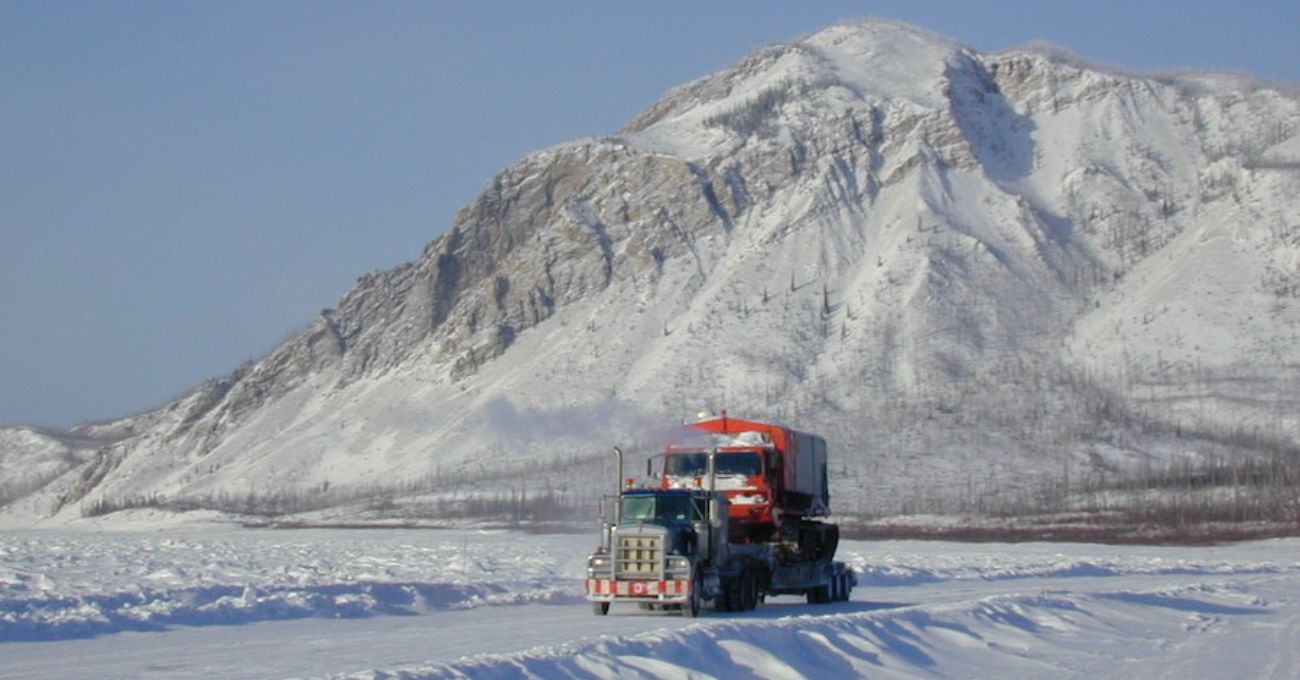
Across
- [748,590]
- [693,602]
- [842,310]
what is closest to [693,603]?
[693,602]

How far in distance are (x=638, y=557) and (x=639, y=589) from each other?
2.30 feet

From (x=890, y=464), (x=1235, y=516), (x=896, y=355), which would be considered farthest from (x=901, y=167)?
(x=1235, y=516)

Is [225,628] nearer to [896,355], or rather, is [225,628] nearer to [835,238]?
[896,355]

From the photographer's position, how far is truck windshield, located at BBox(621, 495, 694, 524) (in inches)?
1362

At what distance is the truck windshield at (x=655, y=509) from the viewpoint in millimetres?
34594

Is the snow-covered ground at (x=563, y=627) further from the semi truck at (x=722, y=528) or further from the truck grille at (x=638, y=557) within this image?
the truck grille at (x=638, y=557)

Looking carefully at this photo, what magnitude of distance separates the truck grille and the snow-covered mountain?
256 feet

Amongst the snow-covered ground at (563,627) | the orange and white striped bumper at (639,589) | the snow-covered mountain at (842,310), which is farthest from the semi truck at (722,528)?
the snow-covered mountain at (842,310)

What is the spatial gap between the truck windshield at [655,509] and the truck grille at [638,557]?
0.66m

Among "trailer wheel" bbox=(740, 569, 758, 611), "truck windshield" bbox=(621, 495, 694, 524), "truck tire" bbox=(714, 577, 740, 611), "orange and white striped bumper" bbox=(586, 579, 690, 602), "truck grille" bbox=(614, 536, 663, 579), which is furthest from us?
"trailer wheel" bbox=(740, 569, 758, 611)

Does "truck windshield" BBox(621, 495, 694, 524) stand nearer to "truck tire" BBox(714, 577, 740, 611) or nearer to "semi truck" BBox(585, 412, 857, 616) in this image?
"semi truck" BBox(585, 412, 857, 616)

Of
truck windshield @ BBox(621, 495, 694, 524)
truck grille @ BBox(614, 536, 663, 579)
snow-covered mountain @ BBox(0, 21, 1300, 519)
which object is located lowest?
truck grille @ BBox(614, 536, 663, 579)

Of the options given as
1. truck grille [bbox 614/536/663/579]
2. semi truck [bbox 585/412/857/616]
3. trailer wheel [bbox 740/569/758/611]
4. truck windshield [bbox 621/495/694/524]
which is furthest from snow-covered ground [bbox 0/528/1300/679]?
truck windshield [bbox 621/495/694/524]

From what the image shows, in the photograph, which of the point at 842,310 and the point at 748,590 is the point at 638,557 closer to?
the point at 748,590
